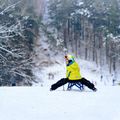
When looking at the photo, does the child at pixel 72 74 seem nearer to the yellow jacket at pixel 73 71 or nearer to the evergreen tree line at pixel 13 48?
the yellow jacket at pixel 73 71

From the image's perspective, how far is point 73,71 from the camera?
10.1m

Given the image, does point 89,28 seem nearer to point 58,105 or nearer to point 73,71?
point 73,71

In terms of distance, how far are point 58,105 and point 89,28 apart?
35.1 meters

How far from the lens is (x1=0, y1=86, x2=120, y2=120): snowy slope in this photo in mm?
7297

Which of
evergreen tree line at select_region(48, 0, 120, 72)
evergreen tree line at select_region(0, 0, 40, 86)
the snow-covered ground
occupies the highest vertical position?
evergreen tree line at select_region(48, 0, 120, 72)

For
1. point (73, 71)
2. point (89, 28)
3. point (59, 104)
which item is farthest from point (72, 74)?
point (89, 28)

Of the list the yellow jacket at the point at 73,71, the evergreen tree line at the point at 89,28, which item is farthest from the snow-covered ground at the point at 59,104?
the evergreen tree line at the point at 89,28

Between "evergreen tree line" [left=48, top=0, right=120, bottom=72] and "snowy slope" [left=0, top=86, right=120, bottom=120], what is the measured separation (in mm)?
30159

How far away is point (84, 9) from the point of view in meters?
41.4

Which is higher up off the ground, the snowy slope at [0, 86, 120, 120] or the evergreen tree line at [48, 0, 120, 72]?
the evergreen tree line at [48, 0, 120, 72]

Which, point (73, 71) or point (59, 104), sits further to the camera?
point (73, 71)

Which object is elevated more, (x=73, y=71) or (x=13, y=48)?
(x=13, y=48)

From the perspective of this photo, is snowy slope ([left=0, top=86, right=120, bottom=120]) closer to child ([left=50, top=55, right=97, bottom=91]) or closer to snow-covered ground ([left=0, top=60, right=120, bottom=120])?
snow-covered ground ([left=0, top=60, right=120, bottom=120])

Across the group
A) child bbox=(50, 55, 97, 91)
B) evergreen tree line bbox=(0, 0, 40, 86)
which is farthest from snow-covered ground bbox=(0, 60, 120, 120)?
evergreen tree line bbox=(0, 0, 40, 86)
